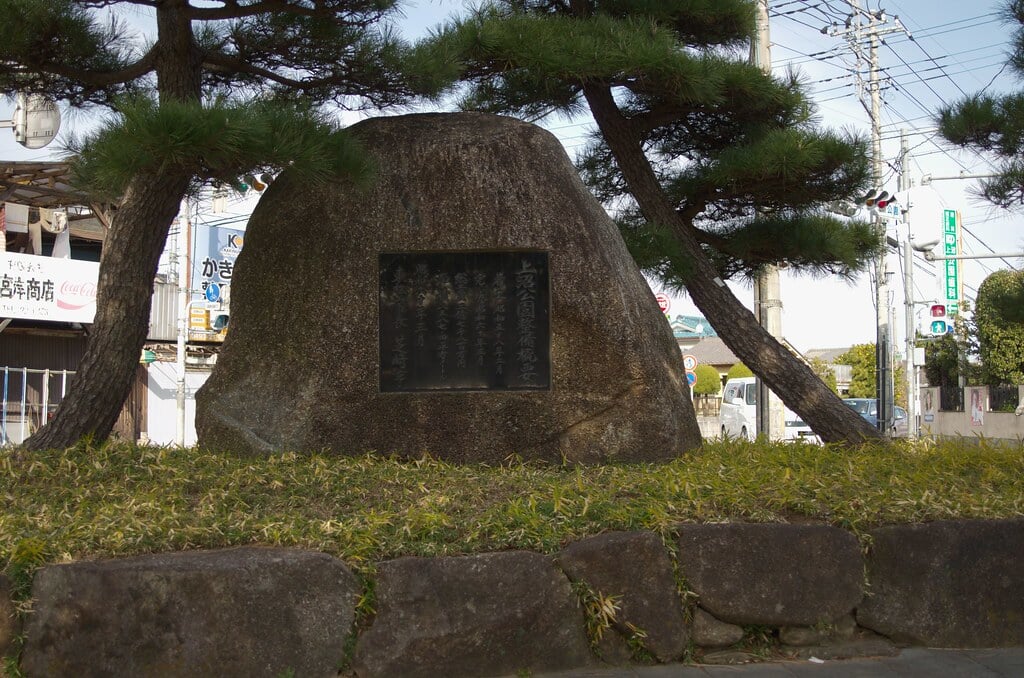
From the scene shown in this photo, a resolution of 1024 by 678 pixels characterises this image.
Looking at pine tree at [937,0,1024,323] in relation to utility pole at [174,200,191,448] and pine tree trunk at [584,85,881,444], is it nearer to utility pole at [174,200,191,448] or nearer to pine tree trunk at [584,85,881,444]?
pine tree trunk at [584,85,881,444]

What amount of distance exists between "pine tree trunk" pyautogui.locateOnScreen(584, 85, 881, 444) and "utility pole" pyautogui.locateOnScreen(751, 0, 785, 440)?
11.1 feet

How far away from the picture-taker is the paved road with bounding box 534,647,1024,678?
13.7 ft

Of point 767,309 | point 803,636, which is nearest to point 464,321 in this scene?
point 803,636

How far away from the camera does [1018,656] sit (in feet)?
14.5

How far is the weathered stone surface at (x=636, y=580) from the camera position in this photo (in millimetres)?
4246

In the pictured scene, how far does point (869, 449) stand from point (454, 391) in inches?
127

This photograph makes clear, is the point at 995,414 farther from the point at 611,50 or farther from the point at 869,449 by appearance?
Result: the point at 611,50

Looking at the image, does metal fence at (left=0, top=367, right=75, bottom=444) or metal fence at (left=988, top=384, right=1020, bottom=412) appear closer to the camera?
metal fence at (left=0, top=367, right=75, bottom=444)

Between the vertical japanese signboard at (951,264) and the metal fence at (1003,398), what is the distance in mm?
2637

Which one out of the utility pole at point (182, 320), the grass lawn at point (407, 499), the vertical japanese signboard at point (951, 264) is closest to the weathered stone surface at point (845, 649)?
the grass lawn at point (407, 499)

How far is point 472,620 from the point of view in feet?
13.3

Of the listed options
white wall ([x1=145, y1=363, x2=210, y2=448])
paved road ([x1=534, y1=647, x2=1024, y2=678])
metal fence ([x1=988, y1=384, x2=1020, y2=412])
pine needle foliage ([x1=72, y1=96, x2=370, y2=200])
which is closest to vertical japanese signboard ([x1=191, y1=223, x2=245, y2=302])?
white wall ([x1=145, y1=363, x2=210, y2=448])

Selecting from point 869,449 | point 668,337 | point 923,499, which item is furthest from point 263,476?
point 869,449

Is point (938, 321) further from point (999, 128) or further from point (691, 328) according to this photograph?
point (691, 328)
